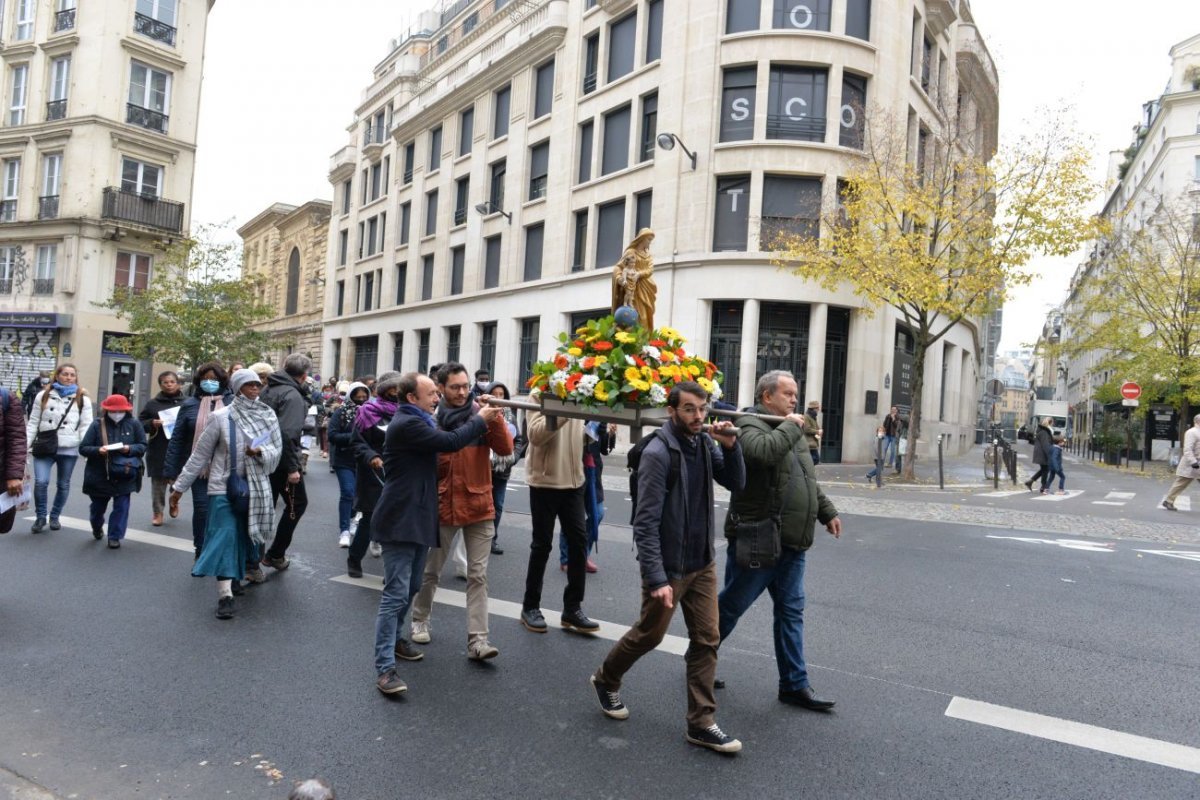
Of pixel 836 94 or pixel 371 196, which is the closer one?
pixel 836 94

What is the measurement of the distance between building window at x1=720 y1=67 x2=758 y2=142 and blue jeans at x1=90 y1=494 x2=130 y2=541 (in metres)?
19.8

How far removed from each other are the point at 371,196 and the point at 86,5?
15.2 meters

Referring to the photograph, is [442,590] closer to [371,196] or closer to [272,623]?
[272,623]

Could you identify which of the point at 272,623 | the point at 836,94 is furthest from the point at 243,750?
the point at 836,94

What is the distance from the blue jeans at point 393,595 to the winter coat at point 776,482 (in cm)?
186

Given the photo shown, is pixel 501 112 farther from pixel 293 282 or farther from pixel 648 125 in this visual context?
pixel 293 282

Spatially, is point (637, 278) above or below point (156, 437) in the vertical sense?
above

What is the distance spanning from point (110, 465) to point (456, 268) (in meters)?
27.9

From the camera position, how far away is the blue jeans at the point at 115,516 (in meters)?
8.12

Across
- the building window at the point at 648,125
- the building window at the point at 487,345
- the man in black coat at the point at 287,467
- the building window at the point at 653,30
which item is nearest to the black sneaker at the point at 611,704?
the man in black coat at the point at 287,467

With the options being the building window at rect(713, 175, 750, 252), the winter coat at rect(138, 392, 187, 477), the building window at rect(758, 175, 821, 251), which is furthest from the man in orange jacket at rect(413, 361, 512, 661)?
the building window at rect(713, 175, 750, 252)

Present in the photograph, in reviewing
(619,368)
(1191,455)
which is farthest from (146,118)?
(1191,455)

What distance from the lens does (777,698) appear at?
182 inches

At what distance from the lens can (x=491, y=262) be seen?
33188 millimetres
